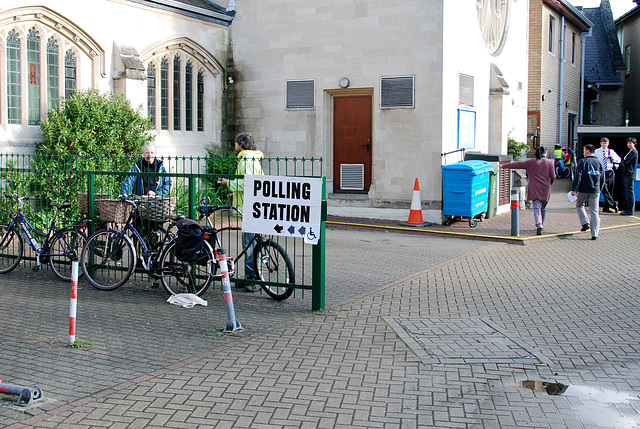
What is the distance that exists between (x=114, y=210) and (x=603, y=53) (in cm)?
3479

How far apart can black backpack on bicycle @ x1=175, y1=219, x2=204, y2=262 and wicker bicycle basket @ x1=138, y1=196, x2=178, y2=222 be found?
3.02ft

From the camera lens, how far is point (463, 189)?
14.7 meters

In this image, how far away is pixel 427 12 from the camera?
15422mm

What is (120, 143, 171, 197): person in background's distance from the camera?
8.82m

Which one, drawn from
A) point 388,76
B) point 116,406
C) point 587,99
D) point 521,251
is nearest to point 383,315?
point 116,406

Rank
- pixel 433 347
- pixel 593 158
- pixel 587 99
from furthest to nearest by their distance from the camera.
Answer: pixel 587 99 < pixel 593 158 < pixel 433 347

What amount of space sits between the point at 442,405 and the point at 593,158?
10.4 metres

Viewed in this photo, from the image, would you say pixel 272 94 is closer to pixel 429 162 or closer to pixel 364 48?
pixel 364 48

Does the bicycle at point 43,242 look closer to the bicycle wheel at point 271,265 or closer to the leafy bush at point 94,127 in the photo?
the bicycle wheel at point 271,265

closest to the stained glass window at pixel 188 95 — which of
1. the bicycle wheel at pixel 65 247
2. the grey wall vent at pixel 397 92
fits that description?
the grey wall vent at pixel 397 92

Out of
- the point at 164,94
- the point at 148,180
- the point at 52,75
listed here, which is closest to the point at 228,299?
the point at 148,180

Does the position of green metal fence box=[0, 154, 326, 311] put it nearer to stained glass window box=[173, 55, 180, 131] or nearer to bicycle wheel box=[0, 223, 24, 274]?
bicycle wheel box=[0, 223, 24, 274]

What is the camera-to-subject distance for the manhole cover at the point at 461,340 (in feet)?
19.7

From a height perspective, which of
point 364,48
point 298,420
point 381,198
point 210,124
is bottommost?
point 298,420
